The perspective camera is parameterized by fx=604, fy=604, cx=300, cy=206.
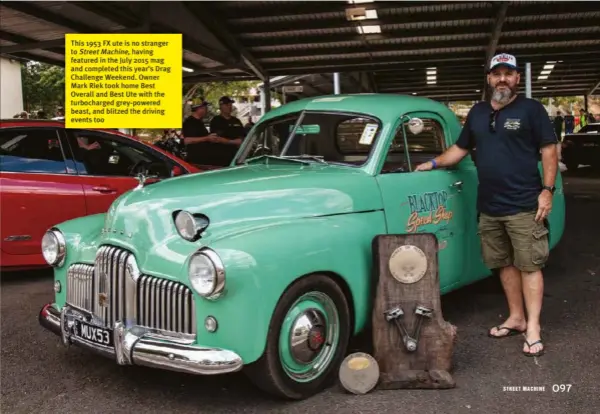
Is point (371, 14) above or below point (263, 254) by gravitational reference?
above

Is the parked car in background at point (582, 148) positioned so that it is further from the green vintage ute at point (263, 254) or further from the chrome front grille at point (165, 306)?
the chrome front grille at point (165, 306)

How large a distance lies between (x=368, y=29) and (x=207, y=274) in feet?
36.6

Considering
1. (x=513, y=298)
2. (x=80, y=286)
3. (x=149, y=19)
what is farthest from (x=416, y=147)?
(x=149, y=19)

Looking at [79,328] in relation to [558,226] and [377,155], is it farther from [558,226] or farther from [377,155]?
[558,226]

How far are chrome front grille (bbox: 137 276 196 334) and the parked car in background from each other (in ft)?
55.5

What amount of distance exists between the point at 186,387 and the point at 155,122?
2.22m

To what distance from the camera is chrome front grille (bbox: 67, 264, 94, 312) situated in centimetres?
339

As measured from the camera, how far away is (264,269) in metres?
2.95

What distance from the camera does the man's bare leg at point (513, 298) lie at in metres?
4.18

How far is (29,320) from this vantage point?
478cm

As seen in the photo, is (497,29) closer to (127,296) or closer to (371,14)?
(371,14)

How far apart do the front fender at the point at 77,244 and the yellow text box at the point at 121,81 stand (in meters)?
Result: 1.21

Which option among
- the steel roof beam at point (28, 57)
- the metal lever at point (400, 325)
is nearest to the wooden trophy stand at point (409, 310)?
the metal lever at point (400, 325)

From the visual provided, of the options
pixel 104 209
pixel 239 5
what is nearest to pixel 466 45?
pixel 239 5
